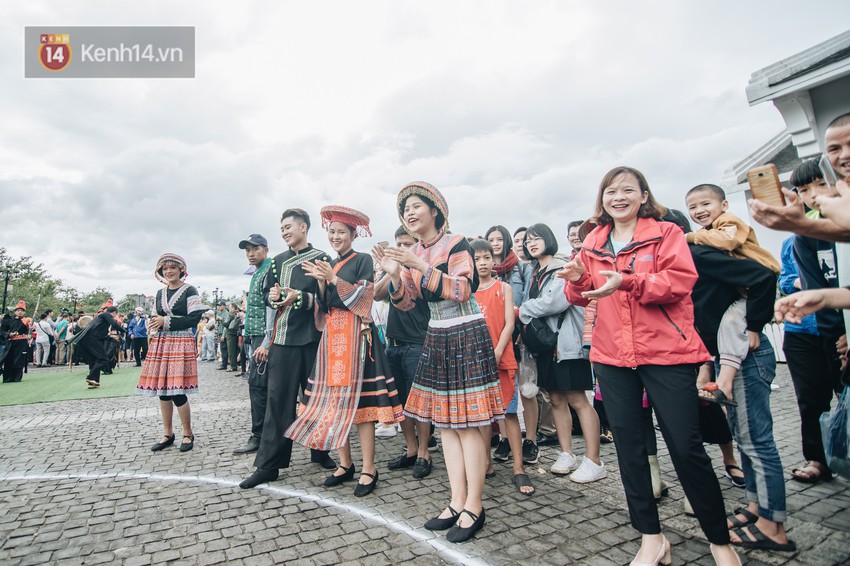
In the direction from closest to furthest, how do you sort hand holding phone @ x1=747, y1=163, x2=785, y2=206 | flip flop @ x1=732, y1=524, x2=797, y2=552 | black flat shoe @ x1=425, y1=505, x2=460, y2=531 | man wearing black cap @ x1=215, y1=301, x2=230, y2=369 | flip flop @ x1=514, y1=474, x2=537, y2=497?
hand holding phone @ x1=747, y1=163, x2=785, y2=206 → flip flop @ x1=732, y1=524, x2=797, y2=552 → black flat shoe @ x1=425, y1=505, x2=460, y2=531 → flip flop @ x1=514, y1=474, x2=537, y2=497 → man wearing black cap @ x1=215, y1=301, x2=230, y2=369

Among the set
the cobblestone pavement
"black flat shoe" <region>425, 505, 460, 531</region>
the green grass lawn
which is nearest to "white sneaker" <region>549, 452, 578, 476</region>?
the cobblestone pavement

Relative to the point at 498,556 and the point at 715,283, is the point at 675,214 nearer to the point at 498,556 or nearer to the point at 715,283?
the point at 715,283

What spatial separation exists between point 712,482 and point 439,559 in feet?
4.92

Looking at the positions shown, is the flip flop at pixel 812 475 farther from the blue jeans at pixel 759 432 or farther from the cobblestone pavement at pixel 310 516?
the blue jeans at pixel 759 432

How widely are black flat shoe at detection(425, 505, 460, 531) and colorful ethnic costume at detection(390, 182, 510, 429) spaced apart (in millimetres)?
581

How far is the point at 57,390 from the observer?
11.3 m

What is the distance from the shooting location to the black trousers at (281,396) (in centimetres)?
397

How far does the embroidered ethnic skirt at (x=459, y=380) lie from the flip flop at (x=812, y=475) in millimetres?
2615

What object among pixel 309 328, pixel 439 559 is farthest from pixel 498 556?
pixel 309 328

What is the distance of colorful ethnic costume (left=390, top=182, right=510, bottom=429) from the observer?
2.89 meters

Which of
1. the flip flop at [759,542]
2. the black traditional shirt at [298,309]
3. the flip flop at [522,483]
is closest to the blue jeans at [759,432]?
the flip flop at [759,542]

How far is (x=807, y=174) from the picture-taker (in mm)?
3086

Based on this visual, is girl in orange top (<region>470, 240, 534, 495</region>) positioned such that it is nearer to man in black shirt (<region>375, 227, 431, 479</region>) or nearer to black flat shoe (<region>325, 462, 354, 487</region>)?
man in black shirt (<region>375, 227, 431, 479</region>)

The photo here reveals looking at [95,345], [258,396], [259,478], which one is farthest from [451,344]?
[95,345]
